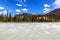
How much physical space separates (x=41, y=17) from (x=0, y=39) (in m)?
25.5

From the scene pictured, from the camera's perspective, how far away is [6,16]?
31.8m

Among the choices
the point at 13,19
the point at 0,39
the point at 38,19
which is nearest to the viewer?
the point at 0,39

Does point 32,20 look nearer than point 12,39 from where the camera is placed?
No

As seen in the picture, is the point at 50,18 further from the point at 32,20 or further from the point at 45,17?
the point at 32,20

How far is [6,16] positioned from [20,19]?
3.29 metres

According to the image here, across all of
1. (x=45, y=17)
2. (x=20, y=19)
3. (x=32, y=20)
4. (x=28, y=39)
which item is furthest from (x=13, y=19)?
(x=28, y=39)

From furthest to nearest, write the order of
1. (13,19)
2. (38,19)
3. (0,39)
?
(38,19) → (13,19) → (0,39)

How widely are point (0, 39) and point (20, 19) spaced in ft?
80.0

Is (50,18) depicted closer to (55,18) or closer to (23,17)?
(55,18)

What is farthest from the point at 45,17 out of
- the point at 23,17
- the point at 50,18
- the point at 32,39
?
the point at 32,39

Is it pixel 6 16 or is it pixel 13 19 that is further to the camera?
pixel 6 16

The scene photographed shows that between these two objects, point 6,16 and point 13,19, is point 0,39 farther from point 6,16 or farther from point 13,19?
point 6,16

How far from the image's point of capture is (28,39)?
636 centimetres

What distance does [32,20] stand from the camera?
3139 cm
